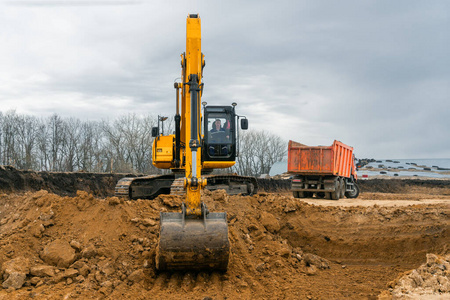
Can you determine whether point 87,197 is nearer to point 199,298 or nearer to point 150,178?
point 199,298

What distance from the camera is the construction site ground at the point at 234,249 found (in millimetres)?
6648

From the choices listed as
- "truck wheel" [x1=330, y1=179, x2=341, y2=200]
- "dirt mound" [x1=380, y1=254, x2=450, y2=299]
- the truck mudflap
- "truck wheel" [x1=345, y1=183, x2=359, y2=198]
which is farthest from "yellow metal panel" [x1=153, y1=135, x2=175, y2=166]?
"truck wheel" [x1=345, y1=183, x2=359, y2=198]

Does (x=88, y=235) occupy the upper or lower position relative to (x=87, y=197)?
lower

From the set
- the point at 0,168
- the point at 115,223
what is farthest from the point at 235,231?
the point at 0,168

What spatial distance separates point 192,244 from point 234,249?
2.22 m

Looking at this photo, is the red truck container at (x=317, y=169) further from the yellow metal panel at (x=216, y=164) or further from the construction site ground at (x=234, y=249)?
the yellow metal panel at (x=216, y=164)

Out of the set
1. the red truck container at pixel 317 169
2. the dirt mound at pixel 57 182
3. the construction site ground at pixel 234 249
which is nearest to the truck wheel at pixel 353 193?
the red truck container at pixel 317 169

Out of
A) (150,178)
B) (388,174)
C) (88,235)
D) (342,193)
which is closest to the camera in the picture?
(88,235)

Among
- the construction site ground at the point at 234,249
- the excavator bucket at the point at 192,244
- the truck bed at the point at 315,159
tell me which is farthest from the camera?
the truck bed at the point at 315,159

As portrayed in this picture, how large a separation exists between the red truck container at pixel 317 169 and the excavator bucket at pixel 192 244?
1324cm

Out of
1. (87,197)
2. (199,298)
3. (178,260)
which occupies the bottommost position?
(199,298)

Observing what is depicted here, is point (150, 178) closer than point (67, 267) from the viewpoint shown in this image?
No

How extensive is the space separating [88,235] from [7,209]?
11.5 ft

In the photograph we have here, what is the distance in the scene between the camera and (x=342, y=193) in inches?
826
